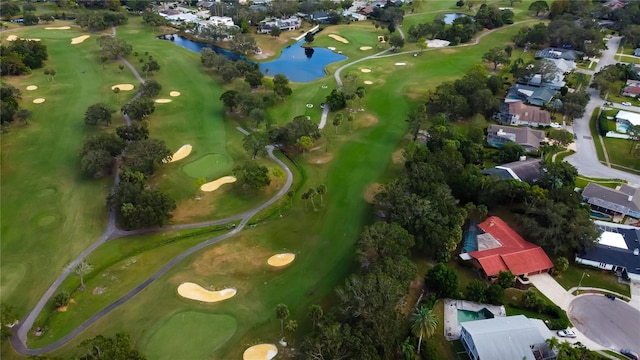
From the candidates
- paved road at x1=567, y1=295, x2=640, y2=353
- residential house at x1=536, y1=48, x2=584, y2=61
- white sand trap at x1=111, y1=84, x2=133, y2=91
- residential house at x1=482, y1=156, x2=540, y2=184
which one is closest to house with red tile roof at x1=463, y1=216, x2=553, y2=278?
paved road at x1=567, y1=295, x2=640, y2=353

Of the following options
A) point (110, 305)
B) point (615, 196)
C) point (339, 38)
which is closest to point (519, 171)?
point (615, 196)

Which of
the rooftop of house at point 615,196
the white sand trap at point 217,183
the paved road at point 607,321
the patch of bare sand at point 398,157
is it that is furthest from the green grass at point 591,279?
the white sand trap at point 217,183

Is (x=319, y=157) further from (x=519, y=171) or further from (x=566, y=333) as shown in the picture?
→ (x=566, y=333)

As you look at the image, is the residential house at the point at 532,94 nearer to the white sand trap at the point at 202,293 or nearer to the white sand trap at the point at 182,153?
the white sand trap at the point at 182,153

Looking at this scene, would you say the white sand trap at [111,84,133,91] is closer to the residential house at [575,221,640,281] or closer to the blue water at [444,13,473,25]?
the residential house at [575,221,640,281]

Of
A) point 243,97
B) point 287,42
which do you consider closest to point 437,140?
point 243,97
